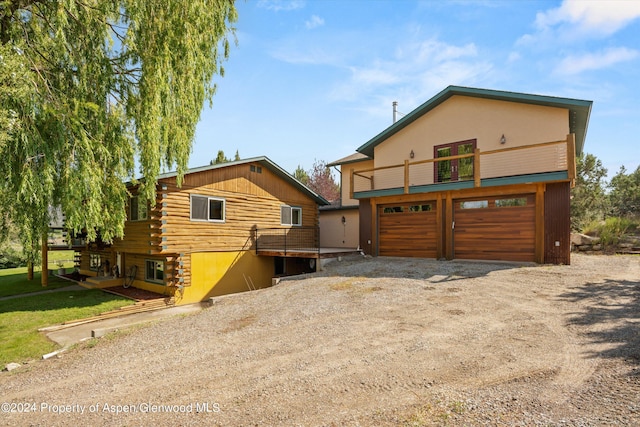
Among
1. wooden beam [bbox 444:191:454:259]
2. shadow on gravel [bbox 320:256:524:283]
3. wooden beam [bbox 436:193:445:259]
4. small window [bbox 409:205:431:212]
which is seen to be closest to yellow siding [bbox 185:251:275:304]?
shadow on gravel [bbox 320:256:524:283]

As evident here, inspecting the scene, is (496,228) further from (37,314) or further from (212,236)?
(37,314)

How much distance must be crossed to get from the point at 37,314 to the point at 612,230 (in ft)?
72.6

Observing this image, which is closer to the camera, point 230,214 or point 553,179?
point 553,179

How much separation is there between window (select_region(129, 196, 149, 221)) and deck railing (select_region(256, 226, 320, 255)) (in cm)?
481

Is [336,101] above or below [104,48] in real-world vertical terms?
above

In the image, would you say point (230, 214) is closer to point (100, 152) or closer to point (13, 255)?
point (100, 152)

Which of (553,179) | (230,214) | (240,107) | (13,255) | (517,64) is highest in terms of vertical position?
(517,64)

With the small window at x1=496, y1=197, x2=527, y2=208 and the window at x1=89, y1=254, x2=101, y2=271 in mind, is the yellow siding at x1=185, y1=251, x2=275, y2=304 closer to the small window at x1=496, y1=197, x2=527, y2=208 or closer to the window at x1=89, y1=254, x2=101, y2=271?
the window at x1=89, y1=254, x2=101, y2=271

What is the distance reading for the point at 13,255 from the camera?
24.2 metres

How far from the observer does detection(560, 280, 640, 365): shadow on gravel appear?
4309 mm

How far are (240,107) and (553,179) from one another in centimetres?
1019

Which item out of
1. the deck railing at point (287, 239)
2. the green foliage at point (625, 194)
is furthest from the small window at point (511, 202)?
the green foliage at point (625, 194)

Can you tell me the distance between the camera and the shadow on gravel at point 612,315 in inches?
170

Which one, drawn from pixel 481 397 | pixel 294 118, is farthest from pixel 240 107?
pixel 481 397
